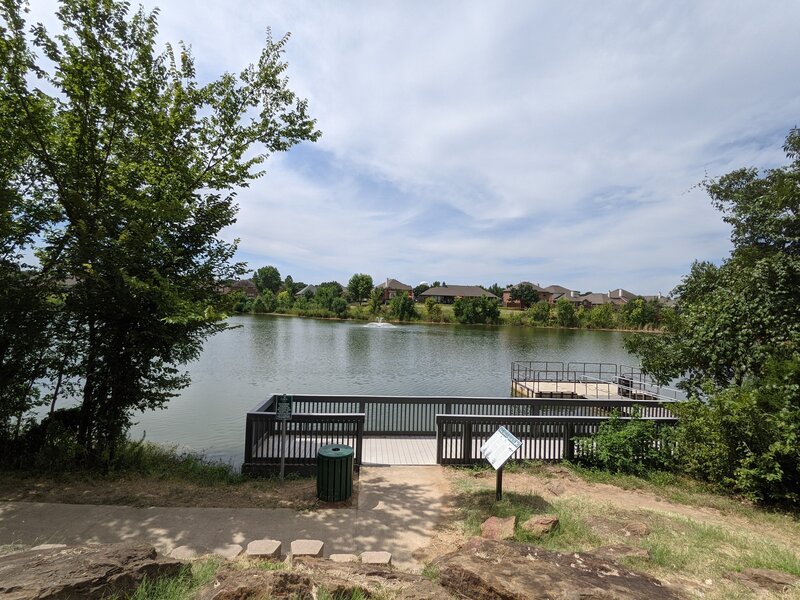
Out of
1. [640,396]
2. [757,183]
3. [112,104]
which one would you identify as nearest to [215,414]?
[112,104]

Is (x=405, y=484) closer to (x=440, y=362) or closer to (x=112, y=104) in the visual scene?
(x=112, y=104)

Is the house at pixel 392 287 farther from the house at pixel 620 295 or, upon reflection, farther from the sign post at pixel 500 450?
the sign post at pixel 500 450

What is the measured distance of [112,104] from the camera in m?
6.71

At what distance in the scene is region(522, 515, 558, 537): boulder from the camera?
5.04 meters

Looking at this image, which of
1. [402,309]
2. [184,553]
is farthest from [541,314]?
[184,553]

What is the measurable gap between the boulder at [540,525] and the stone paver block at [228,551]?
10.6ft

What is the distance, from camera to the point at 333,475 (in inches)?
243

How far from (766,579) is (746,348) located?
22.1 feet

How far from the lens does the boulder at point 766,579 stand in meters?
3.89

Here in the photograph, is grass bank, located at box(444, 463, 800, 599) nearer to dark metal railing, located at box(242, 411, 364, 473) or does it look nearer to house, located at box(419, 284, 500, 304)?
dark metal railing, located at box(242, 411, 364, 473)

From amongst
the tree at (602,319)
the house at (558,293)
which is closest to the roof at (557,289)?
the house at (558,293)

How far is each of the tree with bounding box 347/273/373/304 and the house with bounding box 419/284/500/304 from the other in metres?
15.4

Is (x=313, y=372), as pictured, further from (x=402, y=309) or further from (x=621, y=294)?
(x=621, y=294)

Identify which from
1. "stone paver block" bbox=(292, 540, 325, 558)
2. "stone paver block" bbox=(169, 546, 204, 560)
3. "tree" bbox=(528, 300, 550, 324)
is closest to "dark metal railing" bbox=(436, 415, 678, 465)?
"stone paver block" bbox=(292, 540, 325, 558)
